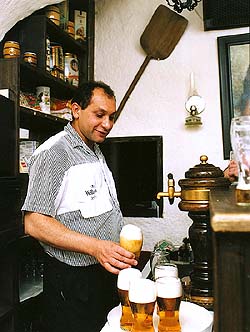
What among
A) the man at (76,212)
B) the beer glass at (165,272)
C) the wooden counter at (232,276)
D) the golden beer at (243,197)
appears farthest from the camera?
the man at (76,212)

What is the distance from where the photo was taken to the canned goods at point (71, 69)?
2777mm

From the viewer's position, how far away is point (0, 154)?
5.94 ft

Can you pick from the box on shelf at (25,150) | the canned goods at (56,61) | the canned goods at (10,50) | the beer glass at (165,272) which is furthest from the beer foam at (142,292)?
the canned goods at (56,61)

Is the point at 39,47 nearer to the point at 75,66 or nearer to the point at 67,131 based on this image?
the point at 75,66

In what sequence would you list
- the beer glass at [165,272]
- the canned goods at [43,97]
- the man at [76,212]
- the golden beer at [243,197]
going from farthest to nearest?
the canned goods at [43,97]
the man at [76,212]
the beer glass at [165,272]
the golden beer at [243,197]

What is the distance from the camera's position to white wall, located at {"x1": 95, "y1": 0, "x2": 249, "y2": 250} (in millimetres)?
2789

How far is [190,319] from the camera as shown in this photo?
864 mm

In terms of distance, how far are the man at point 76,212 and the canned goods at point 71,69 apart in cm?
100

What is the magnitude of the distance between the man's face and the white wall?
1.10 metres

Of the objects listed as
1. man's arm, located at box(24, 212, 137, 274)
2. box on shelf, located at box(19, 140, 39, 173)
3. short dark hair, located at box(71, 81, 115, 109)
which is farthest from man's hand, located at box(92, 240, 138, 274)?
box on shelf, located at box(19, 140, 39, 173)

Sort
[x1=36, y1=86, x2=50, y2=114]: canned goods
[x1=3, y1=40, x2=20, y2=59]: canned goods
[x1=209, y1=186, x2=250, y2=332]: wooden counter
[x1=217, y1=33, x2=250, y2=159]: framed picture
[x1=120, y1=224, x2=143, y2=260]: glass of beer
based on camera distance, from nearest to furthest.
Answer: [x1=209, y1=186, x2=250, y2=332]: wooden counter < [x1=120, y1=224, x2=143, y2=260]: glass of beer < [x1=3, y1=40, x2=20, y2=59]: canned goods < [x1=36, y1=86, x2=50, y2=114]: canned goods < [x1=217, y1=33, x2=250, y2=159]: framed picture

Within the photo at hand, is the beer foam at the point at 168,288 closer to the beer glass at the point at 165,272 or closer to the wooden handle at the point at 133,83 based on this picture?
the beer glass at the point at 165,272

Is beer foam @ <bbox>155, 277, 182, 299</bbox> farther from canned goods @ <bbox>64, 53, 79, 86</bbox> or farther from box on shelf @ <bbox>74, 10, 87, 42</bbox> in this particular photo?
box on shelf @ <bbox>74, 10, 87, 42</bbox>

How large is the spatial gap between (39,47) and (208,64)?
4.01 ft
